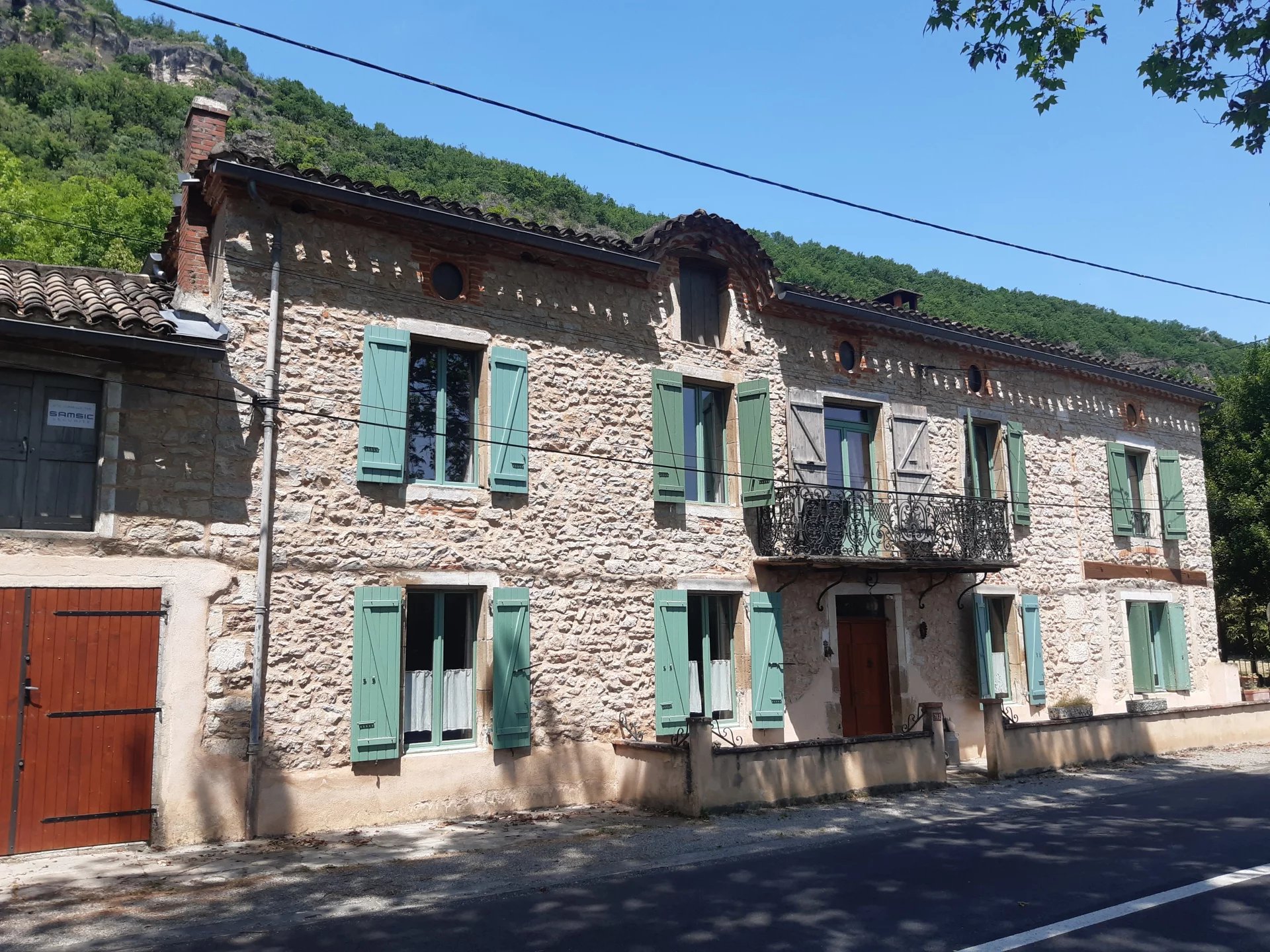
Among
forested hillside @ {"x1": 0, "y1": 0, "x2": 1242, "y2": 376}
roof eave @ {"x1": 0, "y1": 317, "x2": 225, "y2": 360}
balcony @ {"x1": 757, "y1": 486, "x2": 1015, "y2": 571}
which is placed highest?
forested hillside @ {"x1": 0, "y1": 0, "x2": 1242, "y2": 376}

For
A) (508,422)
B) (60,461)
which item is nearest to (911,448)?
(508,422)

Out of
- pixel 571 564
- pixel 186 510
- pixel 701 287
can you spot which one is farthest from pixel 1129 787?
pixel 186 510

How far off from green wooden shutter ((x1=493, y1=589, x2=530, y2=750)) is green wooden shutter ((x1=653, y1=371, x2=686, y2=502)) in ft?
7.60

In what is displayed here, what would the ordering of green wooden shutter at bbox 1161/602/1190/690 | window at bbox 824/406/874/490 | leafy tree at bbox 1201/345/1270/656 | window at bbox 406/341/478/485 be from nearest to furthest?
window at bbox 406/341/478/485
window at bbox 824/406/874/490
green wooden shutter at bbox 1161/602/1190/690
leafy tree at bbox 1201/345/1270/656

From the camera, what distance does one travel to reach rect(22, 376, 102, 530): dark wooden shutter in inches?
330

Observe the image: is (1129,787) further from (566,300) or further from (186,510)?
(186,510)

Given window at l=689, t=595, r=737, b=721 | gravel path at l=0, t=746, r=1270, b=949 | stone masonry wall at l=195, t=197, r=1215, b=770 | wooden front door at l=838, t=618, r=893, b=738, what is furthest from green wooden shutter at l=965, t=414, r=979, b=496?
gravel path at l=0, t=746, r=1270, b=949

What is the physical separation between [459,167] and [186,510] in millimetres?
48855

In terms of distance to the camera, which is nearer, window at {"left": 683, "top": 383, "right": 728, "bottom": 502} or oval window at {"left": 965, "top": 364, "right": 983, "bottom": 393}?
window at {"left": 683, "top": 383, "right": 728, "bottom": 502}

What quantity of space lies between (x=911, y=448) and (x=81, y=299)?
1046 cm

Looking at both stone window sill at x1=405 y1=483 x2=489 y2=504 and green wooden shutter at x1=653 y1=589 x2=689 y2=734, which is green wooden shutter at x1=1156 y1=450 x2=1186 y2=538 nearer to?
green wooden shutter at x1=653 y1=589 x2=689 y2=734

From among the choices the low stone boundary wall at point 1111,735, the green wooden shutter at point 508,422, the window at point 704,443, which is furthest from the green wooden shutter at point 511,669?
the low stone boundary wall at point 1111,735

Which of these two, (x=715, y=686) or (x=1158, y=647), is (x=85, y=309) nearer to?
(x=715, y=686)

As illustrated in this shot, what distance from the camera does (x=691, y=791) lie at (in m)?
9.75
